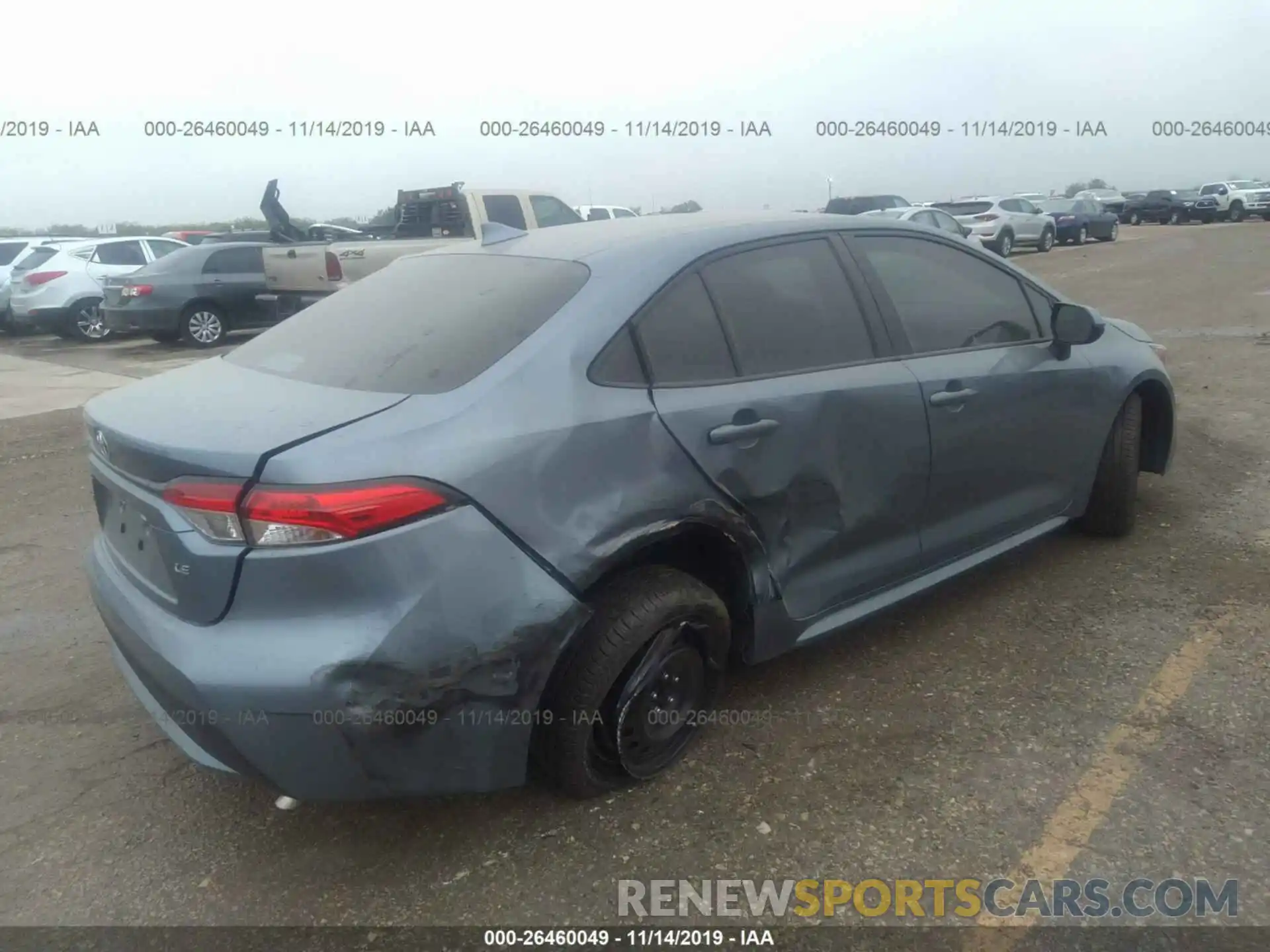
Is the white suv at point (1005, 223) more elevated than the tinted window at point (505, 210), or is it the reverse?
the tinted window at point (505, 210)

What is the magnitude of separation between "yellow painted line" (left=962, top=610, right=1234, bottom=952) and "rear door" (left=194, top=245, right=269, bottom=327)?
1258cm

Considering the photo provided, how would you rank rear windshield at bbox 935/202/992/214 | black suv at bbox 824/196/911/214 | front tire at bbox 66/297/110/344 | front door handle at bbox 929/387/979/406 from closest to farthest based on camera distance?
front door handle at bbox 929/387/979/406
front tire at bbox 66/297/110/344
black suv at bbox 824/196/911/214
rear windshield at bbox 935/202/992/214

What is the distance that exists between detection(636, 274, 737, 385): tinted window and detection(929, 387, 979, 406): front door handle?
0.87m

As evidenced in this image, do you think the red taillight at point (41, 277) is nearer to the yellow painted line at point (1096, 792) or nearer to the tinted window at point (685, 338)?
the tinted window at point (685, 338)

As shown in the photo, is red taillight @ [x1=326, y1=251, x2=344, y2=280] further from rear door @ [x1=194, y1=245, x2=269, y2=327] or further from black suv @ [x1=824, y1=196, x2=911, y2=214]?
black suv @ [x1=824, y1=196, x2=911, y2=214]

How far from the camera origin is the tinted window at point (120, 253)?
15.5 meters

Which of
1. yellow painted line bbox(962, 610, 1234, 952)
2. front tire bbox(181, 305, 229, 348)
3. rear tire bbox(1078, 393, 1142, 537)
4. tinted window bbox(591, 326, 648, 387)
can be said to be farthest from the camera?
front tire bbox(181, 305, 229, 348)

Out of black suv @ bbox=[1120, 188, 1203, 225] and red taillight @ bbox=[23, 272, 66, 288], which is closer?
red taillight @ bbox=[23, 272, 66, 288]

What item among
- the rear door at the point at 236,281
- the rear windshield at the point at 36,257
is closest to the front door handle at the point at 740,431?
the rear door at the point at 236,281

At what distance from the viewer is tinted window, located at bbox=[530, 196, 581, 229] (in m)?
12.1

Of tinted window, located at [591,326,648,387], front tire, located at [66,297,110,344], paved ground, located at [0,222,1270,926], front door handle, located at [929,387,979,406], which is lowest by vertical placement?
front tire, located at [66,297,110,344]

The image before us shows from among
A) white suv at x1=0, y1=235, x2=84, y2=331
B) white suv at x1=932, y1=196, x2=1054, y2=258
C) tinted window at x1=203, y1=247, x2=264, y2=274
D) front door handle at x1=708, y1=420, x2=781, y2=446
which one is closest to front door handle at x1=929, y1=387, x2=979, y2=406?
front door handle at x1=708, y1=420, x2=781, y2=446

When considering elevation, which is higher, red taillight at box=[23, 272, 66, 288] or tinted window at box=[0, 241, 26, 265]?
tinted window at box=[0, 241, 26, 265]

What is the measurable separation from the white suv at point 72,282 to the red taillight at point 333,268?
5013 millimetres
